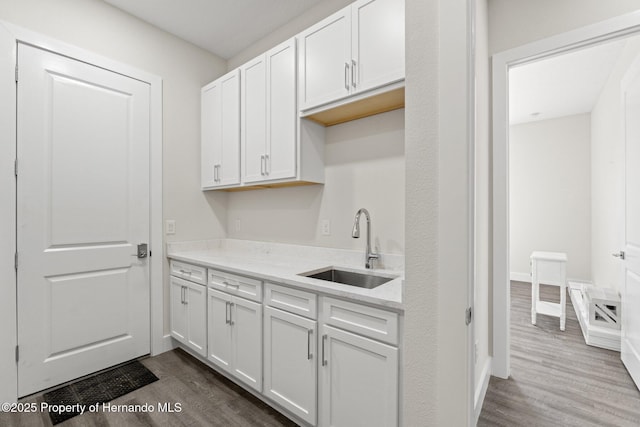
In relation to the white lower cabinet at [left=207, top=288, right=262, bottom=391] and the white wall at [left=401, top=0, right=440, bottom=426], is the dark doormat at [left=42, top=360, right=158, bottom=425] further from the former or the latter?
the white wall at [left=401, top=0, right=440, bottom=426]

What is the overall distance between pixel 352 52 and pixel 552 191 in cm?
488

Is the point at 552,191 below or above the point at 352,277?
above

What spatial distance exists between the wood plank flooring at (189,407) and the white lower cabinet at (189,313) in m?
0.22

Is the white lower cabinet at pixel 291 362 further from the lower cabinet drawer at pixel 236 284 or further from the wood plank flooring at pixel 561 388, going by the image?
the wood plank flooring at pixel 561 388

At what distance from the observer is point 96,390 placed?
1972 millimetres

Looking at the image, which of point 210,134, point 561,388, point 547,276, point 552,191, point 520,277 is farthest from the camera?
point 520,277

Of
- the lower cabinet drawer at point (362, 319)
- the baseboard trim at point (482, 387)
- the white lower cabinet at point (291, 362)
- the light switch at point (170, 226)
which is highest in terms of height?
the light switch at point (170, 226)

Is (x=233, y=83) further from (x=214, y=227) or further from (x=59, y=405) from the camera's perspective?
(x=59, y=405)

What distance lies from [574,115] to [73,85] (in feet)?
21.2

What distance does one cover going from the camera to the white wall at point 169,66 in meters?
2.05

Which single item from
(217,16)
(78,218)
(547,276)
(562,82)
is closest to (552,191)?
(562,82)

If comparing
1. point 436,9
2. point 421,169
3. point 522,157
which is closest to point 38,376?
point 421,169

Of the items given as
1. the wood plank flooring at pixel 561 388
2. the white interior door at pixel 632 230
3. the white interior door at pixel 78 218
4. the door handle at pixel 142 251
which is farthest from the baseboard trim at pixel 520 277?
the white interior door at pixel 78 218

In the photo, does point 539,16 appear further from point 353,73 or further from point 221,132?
point 221,132
